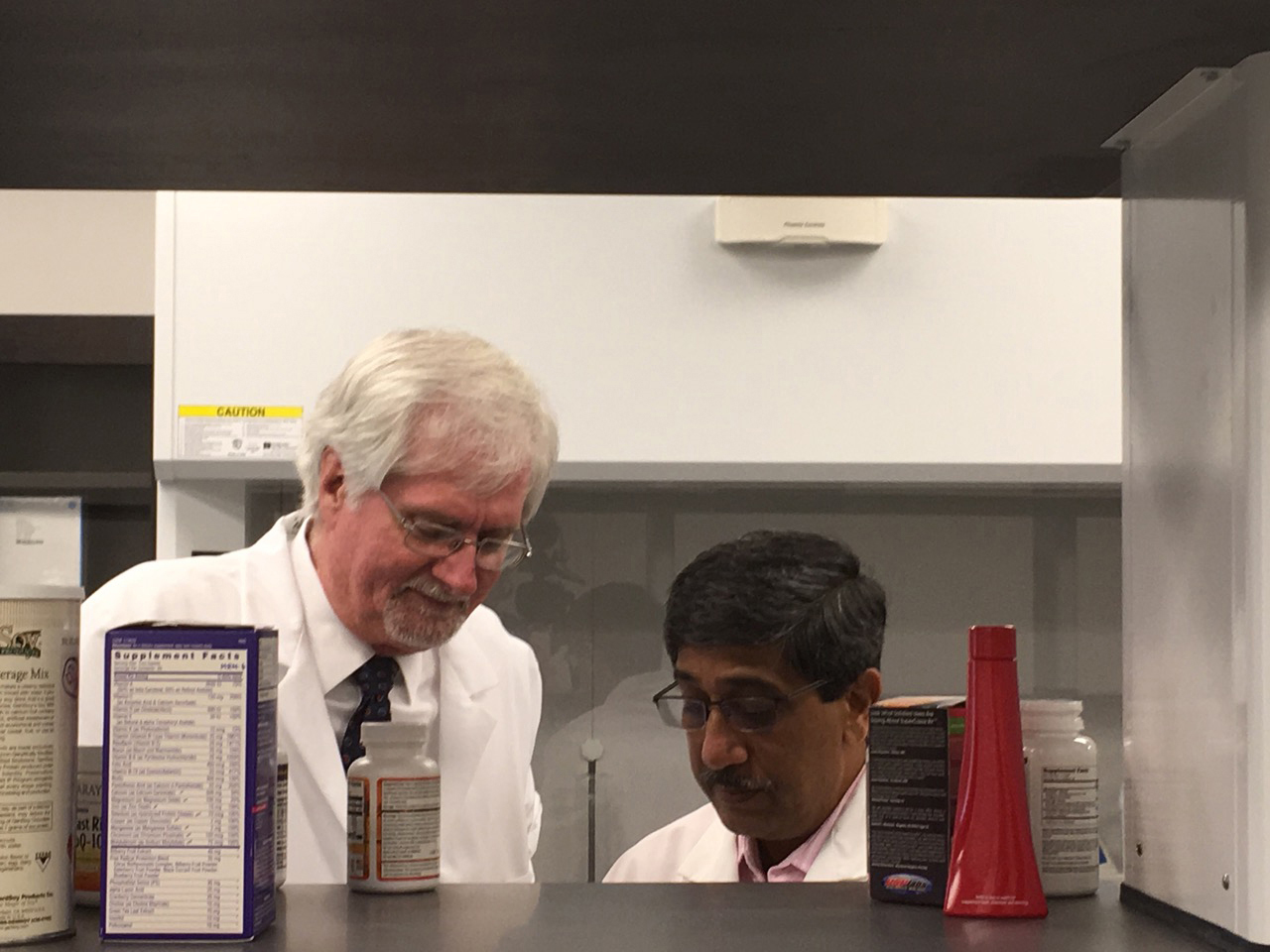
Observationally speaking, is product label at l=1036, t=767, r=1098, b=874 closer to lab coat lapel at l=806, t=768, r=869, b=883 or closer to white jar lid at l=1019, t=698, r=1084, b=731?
white jar lid at l=1019, t=698, r=1084, b=731

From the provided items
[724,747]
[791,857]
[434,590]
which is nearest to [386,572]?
[434,590]

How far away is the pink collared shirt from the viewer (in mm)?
1536

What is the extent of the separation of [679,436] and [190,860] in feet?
4.45

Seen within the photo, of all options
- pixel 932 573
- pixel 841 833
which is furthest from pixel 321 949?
pixel 932 573

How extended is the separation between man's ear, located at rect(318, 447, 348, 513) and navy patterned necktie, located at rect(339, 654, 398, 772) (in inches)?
7.6

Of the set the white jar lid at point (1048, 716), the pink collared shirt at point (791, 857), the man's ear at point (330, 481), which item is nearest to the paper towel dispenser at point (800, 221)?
the man's ear at point (330, 481)

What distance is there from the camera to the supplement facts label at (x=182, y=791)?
2.14 feet

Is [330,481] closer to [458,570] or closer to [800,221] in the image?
[458,570]

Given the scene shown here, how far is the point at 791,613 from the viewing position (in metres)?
1.58

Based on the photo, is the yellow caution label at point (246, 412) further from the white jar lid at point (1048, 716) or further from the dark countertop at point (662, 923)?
the white jar lid at point (1048, 716)

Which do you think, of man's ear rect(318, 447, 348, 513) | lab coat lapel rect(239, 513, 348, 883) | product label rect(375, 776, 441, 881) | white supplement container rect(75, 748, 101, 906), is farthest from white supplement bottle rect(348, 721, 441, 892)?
man's ear rect(318, 447, 348, 513)

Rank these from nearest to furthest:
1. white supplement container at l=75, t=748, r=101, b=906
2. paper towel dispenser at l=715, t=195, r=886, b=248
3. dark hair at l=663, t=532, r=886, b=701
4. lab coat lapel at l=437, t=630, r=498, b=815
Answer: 1. white supplement container at l=75, t=748, r=101, b=906
2. dark hair at l=663, t=532, r=886, b=701
3. lab coat lapel at l=437, t=630, r=498, b=815
4. paper towel dispenser at l=715, t=195, r=886, b=248

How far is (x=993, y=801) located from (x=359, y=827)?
36 cm

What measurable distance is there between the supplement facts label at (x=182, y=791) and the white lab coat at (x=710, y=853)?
66 centimetres
